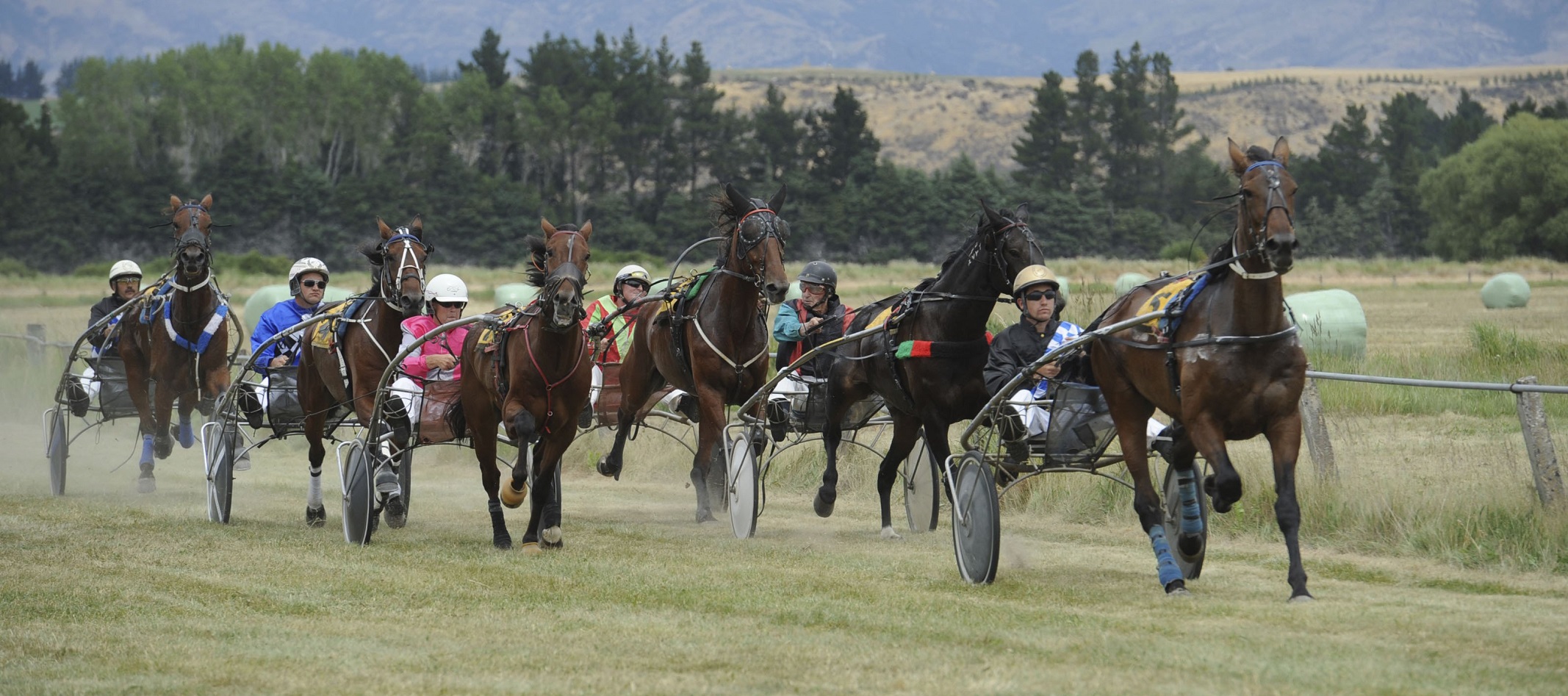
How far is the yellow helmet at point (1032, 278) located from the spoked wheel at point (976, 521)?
1.08 m

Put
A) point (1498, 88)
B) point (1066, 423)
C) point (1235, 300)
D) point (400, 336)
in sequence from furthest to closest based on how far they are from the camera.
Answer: point (1498, 88)
point (400, 336)
point (1066, 423)
point (1235, 300)

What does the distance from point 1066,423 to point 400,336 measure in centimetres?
470

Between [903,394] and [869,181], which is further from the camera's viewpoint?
[869,181]

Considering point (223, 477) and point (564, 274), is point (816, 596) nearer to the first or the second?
point (564, 274)

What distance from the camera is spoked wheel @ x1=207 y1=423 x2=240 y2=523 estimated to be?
10758 mm

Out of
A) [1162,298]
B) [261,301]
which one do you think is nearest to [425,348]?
[1162,298]

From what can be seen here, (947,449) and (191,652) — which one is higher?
(947,449)

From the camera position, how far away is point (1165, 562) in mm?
7008

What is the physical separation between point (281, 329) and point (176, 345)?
155 centimetres

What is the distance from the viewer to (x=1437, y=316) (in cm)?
3002

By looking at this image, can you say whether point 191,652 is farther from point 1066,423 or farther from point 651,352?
point 651,352

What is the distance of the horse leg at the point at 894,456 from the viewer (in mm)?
10117

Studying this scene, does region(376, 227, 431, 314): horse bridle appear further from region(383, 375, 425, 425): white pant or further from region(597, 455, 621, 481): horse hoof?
region(597, 455, 621, 481): horse hoof

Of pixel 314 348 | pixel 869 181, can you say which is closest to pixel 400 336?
pixel 314 348
